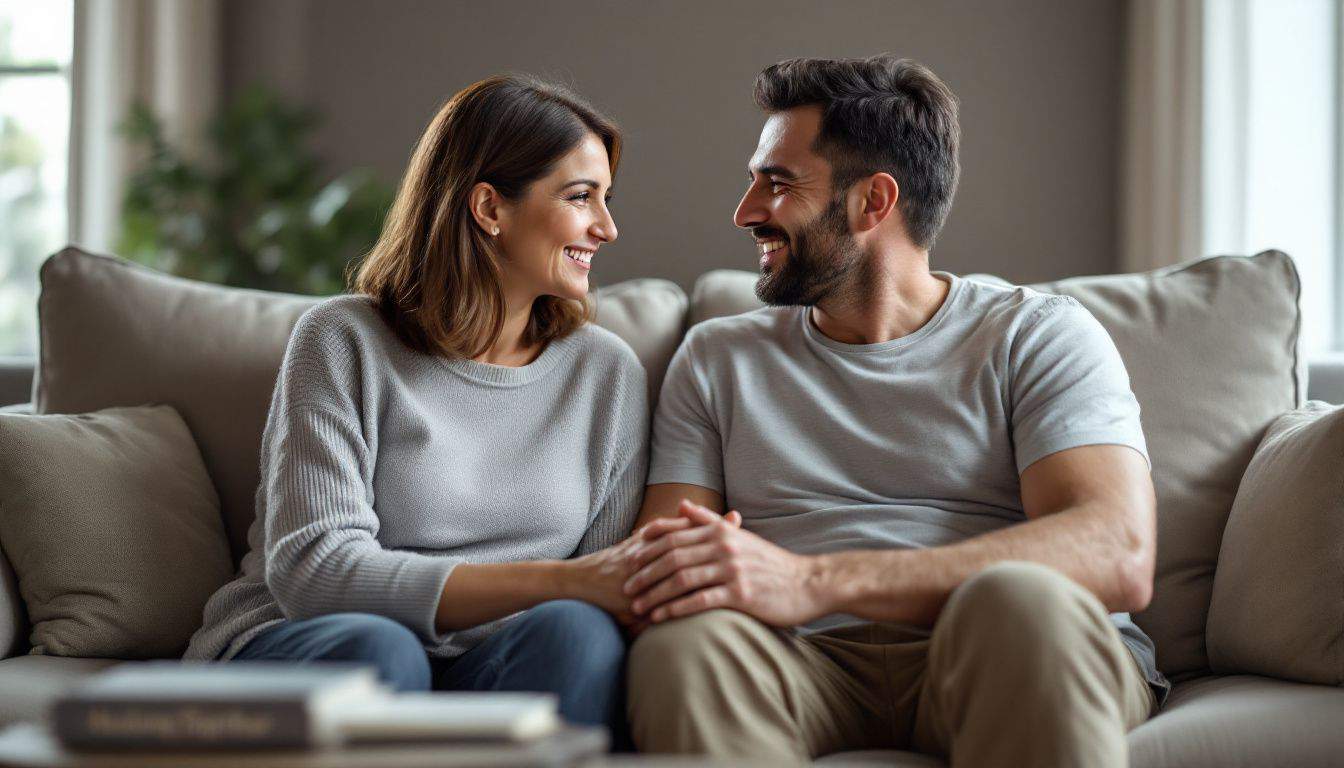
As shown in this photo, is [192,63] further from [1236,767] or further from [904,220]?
[1236,767]

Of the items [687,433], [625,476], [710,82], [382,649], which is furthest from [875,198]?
[710,82]

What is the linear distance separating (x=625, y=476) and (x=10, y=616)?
2.76ft

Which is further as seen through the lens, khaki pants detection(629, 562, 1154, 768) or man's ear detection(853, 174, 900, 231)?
man's ear detection(853, 174, 900, 231)

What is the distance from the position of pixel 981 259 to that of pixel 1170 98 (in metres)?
0.62

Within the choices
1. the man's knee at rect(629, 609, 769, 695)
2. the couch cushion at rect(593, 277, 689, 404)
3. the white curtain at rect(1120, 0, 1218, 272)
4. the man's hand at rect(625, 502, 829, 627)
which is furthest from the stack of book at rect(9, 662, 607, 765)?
the white curtain at rect(1120, 0, 1218, 272)

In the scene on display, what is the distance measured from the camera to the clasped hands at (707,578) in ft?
4.46

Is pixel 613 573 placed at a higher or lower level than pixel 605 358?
lower

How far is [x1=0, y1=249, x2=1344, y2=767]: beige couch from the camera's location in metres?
1.64

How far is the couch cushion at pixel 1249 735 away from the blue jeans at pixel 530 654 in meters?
0.58

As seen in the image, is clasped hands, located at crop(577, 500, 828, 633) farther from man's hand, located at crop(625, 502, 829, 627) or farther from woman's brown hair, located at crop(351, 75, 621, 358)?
woman's brown hair, located at crop(351, 75, 621, 358)

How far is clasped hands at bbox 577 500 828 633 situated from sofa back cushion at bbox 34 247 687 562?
55 cm

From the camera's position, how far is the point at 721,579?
137 cm

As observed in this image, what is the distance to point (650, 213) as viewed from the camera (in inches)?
133

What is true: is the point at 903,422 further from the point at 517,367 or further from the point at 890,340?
the point at 517,367
